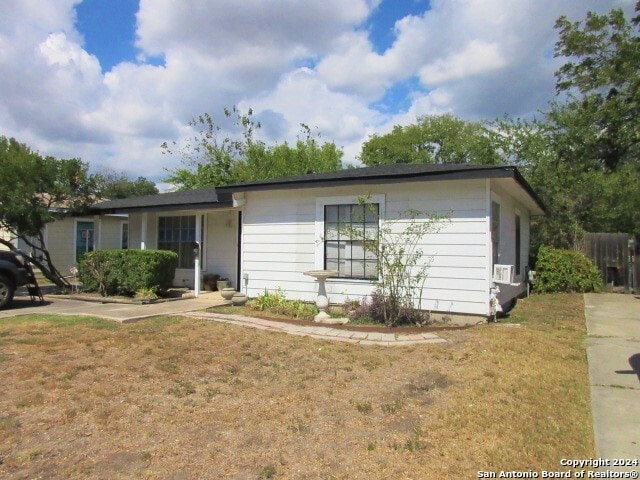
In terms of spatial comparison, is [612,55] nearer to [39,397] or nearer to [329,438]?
[329,438]

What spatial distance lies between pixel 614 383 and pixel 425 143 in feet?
113

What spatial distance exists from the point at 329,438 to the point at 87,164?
11912mm

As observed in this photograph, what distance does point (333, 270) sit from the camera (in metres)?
9.20

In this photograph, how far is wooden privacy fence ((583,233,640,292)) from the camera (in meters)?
14.2

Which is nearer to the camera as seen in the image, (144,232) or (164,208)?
(164,208)

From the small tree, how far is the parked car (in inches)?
271

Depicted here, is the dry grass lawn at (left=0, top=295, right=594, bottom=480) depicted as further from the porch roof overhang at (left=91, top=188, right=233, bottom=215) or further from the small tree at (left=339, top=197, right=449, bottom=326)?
the porch roof overhang at (left=91, top=188, right=233, bottom=215)

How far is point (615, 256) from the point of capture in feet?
48.0

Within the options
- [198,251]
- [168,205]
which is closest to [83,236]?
[168,205]

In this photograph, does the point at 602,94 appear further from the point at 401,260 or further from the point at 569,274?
the point at 401,260

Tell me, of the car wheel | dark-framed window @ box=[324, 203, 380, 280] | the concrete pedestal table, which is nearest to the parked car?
the car wheel

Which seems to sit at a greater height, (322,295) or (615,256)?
(615,256)

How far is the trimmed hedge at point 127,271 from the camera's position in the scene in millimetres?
10859

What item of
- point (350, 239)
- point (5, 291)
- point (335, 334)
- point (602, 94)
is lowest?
point (335, 334)
